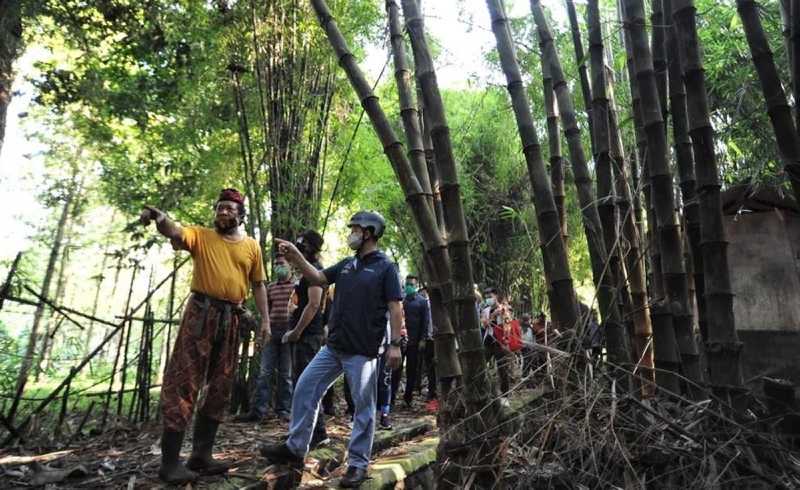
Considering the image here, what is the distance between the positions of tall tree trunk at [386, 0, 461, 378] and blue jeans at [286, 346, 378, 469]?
Answer: 86cm

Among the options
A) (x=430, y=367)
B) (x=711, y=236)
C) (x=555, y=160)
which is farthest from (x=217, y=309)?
(x=430, y=367)

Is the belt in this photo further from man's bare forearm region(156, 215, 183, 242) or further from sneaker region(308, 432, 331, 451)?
sneaker region(308, 432, 331, 451)

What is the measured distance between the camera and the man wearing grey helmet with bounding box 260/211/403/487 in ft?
A: 10.5

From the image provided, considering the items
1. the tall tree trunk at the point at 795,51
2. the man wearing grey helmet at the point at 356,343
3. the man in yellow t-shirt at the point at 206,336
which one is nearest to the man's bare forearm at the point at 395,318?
the man wearing grey helmet at the point at 356,343

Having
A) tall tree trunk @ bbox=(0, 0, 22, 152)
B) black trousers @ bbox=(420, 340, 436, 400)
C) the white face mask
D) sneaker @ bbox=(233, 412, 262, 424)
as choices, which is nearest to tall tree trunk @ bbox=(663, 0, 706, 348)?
the white face mask

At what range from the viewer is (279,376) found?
17.0 ft

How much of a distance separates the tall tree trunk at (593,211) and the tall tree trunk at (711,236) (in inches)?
13.0

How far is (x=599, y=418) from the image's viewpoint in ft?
6.54

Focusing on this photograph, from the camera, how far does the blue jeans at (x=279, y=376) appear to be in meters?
5.08

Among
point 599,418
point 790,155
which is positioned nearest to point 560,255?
point 599,418

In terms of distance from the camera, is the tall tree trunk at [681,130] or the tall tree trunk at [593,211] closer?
the tall tree trunk at [593,211]

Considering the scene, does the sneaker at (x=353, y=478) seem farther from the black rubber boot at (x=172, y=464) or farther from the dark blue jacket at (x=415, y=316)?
the dark blue jacket at (x=415, y=316)

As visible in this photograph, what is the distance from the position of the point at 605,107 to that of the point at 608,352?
1120 mm

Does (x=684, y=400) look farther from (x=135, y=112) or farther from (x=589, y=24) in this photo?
(x=135, y=112)
